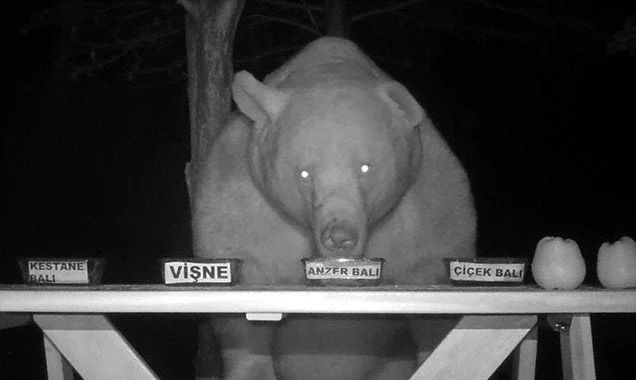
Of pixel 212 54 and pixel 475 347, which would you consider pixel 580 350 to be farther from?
pixel 212 54

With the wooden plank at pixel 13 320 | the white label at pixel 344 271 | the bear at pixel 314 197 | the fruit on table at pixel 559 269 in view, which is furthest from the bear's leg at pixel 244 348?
the fruit on table at pixel 559 269

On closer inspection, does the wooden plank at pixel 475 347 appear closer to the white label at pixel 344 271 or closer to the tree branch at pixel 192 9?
the white label at pixel 344 271

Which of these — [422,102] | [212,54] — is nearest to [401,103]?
[212,54]

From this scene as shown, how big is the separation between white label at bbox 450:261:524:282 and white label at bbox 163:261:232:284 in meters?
0.44

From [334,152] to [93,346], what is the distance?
2.28 ft

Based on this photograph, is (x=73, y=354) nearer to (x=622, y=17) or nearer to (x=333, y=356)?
(x=333, y=356)

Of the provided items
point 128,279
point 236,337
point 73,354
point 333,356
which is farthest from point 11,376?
point 73,354

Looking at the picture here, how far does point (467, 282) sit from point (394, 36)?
318 centimetres

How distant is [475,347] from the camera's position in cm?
146

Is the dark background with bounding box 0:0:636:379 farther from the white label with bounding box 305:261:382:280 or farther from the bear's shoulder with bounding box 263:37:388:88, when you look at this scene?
the white label with bounding box 305:261:382:280

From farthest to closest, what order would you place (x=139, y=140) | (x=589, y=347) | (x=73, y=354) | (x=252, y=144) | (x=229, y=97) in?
1. (x=139, y=140)
2. (x=229, y=97)
3. (x=252, y=144)
4. (x=73, y=354)
5. (x=589, y=347)

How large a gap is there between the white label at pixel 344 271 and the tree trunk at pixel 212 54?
1.69 m

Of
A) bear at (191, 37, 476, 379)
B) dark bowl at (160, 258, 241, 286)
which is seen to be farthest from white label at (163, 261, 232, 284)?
bear at (191, 37, 476, 379)

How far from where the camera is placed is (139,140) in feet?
14.3
